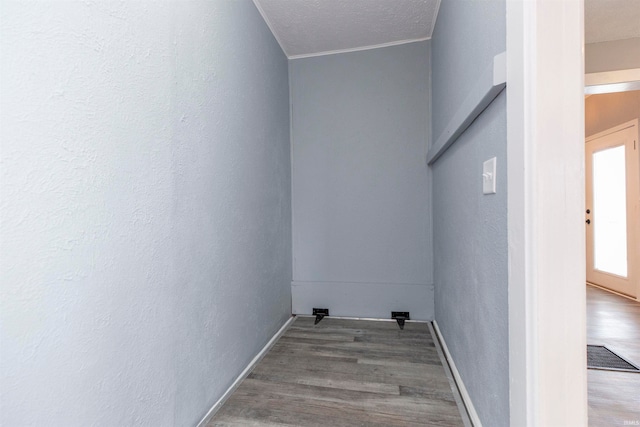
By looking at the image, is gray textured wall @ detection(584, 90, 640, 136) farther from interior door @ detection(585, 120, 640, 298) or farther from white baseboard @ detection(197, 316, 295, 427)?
white baseboard @ detection(197, 316, 295, 427)

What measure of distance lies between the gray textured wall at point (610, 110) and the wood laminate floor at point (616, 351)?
204 centimetres

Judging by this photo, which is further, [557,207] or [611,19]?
[611,19]

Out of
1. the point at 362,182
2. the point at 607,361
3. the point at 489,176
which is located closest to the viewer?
the point at 489,176

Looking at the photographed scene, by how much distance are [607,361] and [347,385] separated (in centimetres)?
171

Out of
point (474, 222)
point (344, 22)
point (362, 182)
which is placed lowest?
point (474, 222)

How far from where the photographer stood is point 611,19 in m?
2.13

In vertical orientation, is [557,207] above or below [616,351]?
above

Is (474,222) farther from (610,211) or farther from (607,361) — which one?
(610,211)

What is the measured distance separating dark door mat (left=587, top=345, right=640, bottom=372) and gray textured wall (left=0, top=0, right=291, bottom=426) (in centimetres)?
219

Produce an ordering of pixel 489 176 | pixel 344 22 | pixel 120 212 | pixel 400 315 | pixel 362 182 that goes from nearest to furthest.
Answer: pixel 120 212
pixel 489 176
pixel 344 22
pixel 400 315
pixel 362 182

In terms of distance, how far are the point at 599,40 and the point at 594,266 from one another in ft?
9.77

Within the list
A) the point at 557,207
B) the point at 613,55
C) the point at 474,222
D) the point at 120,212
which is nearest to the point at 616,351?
the point at 474,222

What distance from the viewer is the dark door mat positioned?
170 centimetres

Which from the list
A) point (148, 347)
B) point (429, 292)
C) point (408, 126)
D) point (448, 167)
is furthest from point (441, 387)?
point (408, 126)
